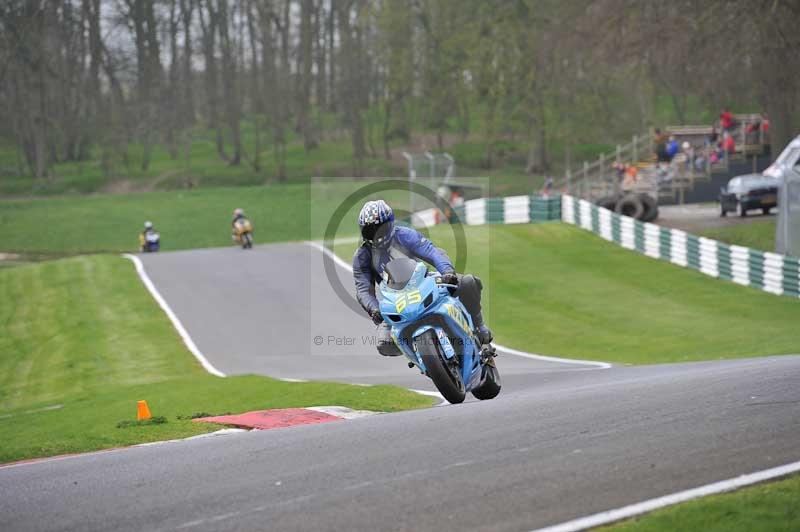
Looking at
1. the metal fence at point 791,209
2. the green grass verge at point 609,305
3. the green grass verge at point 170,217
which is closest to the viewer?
the green grass verge at point 609,305

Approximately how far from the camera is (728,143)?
140 feet

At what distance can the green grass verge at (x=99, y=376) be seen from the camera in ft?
39.0

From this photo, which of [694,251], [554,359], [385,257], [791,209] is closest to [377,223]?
[385,257]

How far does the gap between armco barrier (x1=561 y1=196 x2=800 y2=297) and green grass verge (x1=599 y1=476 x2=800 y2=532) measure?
17660 mm

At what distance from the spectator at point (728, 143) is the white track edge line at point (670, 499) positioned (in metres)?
38.1

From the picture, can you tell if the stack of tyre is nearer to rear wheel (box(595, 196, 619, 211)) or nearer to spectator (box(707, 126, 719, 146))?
rear wheel (box(595, 196, 619, 211))

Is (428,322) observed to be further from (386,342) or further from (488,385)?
(488,385)

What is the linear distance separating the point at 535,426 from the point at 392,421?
1.34 metres

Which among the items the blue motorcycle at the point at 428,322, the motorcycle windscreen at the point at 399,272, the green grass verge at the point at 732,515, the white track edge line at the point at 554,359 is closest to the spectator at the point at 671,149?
the white track edge line at the point at 554,359

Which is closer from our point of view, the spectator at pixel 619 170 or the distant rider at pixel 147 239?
the distant rider at pixel 147 239

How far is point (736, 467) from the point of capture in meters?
6.53

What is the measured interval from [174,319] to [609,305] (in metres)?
9.75

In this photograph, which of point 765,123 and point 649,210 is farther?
point 765,123

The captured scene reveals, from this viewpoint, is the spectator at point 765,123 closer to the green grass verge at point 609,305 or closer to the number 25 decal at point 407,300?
the green grass verge at point 609,305
